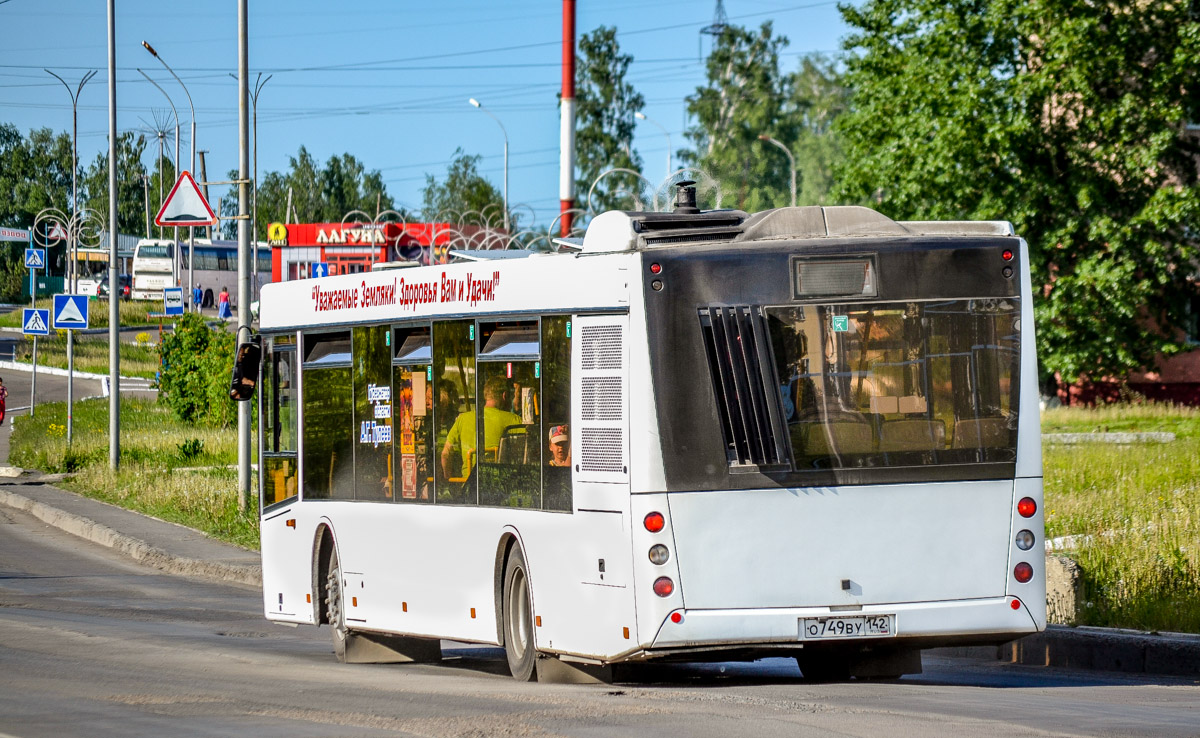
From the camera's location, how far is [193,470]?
30.9 meters

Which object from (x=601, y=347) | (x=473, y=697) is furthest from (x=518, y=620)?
(x=601, y=347)

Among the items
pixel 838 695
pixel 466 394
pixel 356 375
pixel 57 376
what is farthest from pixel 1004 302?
pixel 57 376

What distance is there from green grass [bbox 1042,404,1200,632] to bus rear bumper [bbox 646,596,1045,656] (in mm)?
2925

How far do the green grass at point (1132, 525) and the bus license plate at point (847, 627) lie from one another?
3.53m

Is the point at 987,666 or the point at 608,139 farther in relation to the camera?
the point at 608,139

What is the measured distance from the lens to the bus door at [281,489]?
1395 centimetres

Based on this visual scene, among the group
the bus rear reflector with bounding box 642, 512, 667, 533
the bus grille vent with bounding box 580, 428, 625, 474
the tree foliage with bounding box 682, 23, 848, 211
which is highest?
the tree foliage with bounding box 682, 23, 848, 211

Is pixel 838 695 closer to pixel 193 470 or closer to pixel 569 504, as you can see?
pixel 569 504

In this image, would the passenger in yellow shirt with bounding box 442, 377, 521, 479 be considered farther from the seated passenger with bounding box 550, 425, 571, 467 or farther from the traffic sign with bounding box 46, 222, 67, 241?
the traffic sign with bounding box 46, 222, 67, 241

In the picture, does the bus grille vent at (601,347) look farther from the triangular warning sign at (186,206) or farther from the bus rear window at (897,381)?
the triangular warning sign at (186,206)

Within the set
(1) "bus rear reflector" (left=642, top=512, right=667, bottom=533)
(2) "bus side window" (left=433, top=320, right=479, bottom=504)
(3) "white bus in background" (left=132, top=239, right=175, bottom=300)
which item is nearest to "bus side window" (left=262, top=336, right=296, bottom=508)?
(2) "bus side window" (left=433, top=320, right=479, bottom=504)

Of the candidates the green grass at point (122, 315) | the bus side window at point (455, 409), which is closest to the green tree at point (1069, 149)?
the bus side window at point (455, 409)

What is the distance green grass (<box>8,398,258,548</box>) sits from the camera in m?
25.7

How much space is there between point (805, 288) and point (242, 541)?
15.0 m
